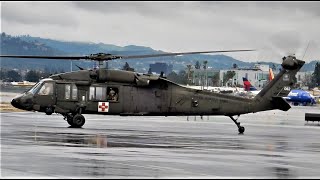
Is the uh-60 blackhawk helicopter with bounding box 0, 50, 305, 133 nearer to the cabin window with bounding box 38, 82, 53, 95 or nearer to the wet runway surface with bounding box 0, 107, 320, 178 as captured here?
the cabin window with bounding box 38, 82, 53, 95

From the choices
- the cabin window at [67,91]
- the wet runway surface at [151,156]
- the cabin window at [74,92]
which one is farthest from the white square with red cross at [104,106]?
the wet runway surface at [151,156]

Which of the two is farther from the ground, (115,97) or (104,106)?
(115,97)

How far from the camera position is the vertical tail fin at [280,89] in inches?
1388

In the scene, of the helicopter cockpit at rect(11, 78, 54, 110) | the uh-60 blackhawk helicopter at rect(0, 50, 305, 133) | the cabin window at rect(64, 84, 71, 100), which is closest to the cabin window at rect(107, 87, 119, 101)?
the uh-60 blackhawk helicopter at rect(0, 50, 305, 133)

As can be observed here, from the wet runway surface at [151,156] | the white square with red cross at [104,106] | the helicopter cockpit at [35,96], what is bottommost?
the wet runway surface at [151,156]

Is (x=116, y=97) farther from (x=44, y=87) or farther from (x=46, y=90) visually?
(x=44, y=87)

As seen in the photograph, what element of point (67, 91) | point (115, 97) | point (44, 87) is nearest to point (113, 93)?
point (115, 97)

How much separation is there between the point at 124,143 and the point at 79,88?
954 cm

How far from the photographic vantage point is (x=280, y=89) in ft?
117

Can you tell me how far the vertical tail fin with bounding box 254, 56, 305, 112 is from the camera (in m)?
35.2

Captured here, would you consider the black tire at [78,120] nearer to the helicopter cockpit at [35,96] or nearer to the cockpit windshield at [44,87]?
the helicopter cockpit at [35,96]

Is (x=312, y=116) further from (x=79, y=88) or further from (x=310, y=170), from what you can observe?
(x=310, y=170)

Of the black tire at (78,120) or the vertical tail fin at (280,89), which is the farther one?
the vertical tail fin at (280,89)

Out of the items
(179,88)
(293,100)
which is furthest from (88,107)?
(293,100)
